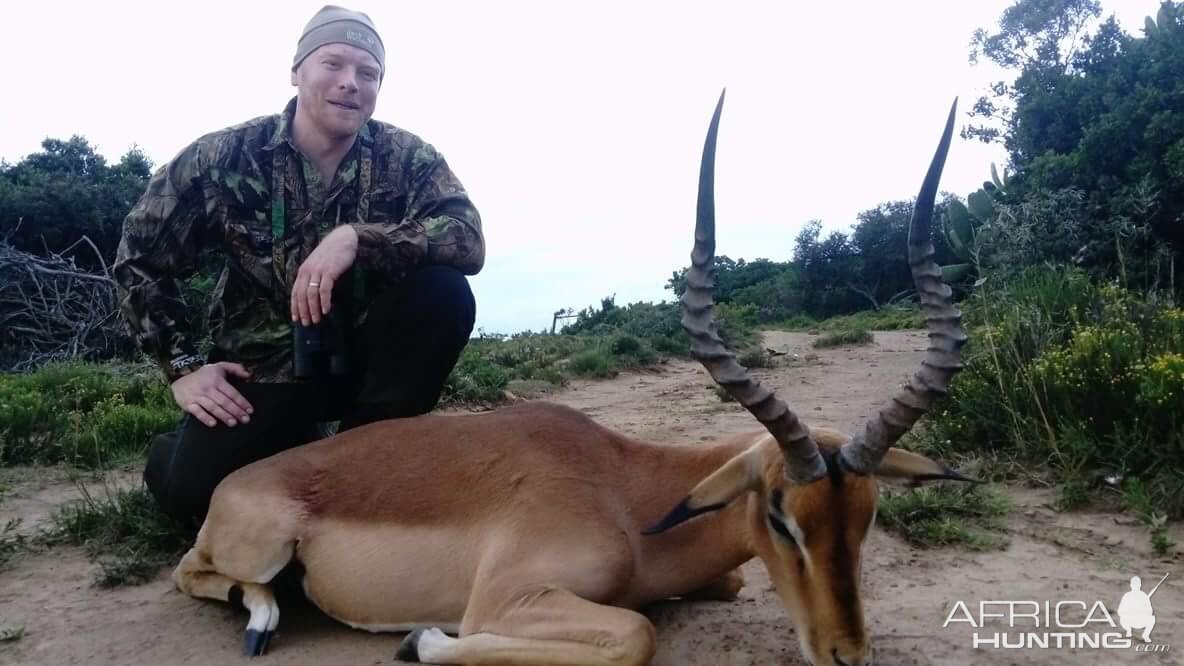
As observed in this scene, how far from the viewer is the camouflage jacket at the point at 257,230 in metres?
4.95

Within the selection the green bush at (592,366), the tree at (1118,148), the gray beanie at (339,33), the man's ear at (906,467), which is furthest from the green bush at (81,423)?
the tree at (1118,148)

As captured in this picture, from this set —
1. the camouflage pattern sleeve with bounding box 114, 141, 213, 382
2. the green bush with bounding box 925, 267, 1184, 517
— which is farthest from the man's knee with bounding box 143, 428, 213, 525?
the green bush with bounding box 925, 267, 1184, 517

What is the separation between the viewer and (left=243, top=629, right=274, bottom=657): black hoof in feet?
12.3

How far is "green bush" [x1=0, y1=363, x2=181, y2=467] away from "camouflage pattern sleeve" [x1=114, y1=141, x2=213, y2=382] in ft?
6.08

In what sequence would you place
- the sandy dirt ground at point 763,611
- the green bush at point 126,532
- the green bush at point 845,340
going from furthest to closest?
the green bush at point 845,340 < the green bush at point 126,532 < the sandy dirt ground at point 763,611

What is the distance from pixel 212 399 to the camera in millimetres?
4566

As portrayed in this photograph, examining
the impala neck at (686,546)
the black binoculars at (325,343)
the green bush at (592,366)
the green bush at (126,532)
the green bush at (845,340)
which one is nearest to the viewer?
the impala neck at (686,546)

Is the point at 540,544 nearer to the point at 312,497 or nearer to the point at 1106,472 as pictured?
the point at 312,497

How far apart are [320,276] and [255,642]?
1740 millimetres

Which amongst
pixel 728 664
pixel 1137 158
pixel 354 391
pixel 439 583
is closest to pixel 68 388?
pixel 354 391

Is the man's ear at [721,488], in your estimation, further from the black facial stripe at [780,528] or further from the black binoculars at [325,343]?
the black binoculars at [325,343]

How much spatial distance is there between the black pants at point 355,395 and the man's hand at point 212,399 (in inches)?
2.9

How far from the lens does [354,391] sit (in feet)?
17.1

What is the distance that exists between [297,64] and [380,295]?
150 cm
